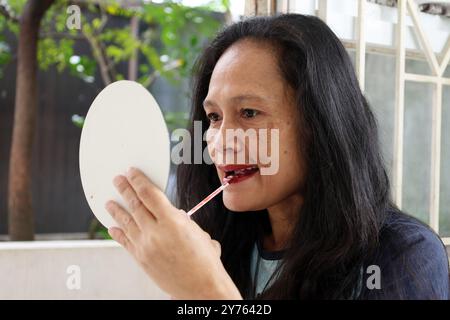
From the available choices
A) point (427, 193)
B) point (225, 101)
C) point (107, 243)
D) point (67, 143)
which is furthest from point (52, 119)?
point (225, 101)

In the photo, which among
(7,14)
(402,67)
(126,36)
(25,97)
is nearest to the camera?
(402,67)

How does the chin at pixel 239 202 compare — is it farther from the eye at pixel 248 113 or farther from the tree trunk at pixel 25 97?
the tree trunk at pixel 25 97

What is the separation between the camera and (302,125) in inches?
35.3

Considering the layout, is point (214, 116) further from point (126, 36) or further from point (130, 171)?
point (126, 36)

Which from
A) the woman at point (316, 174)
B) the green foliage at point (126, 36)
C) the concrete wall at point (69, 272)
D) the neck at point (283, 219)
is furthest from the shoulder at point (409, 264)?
the green foliage at point (126, 36)

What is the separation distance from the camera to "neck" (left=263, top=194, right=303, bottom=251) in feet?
3.26

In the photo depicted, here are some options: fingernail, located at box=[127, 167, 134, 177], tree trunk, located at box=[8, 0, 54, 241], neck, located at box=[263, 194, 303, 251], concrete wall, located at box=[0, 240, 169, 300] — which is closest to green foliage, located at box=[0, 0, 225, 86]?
tree trunk, located at box=[8, 0, 54, 241]

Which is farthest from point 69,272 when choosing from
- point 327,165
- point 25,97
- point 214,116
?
point 327,165

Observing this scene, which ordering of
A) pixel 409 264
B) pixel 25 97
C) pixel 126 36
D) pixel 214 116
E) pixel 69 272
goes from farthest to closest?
pixel 126 36 → pixel 25 97 → pixel 69 272 → pixel 214 116 → pixel 409 264

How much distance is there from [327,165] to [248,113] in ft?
0.55

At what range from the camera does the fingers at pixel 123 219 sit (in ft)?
2.24

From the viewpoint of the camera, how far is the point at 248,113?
0.88 meters

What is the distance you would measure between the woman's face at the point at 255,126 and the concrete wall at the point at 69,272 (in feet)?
5.76
